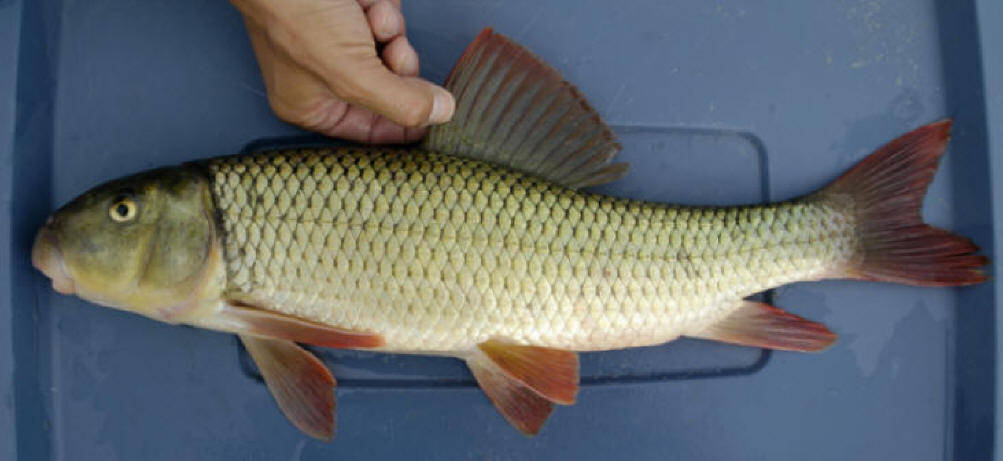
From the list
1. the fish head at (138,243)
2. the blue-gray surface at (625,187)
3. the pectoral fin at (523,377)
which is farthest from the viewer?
the blue-gray surface at (625,187)

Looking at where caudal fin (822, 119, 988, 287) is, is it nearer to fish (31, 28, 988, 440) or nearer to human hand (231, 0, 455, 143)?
fish (31, 28, 988, 440)

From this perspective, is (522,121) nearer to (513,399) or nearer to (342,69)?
(342,69)

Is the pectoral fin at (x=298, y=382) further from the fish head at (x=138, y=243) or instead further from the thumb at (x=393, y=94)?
the thumb at (x=393, y=94)

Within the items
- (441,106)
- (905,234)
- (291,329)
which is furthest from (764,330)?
(291,329)

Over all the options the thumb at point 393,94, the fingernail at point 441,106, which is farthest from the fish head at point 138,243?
the fingernail at point 441,106

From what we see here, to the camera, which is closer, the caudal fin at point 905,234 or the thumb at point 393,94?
the thumb at point 393,94

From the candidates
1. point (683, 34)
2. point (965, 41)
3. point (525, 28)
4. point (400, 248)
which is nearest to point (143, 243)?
point (400, 248)

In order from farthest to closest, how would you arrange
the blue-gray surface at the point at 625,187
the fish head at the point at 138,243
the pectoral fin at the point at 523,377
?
1. the blue-gray surface at the point at 625,187
2. the pectoral fin at the point at 523,377
3. the fish head at the point at 138,243
